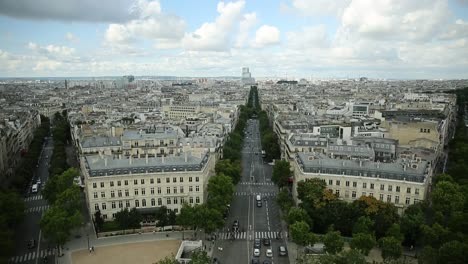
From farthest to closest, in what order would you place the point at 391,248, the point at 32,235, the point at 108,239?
the point at 32,235 < the point at 108,239 < the point at 391,248

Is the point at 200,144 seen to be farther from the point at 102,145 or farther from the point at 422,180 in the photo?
the point at 422,180

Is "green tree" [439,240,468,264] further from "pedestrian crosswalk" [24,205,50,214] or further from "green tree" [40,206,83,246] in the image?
"pedestrian crosswalk" [24,205,50,214]

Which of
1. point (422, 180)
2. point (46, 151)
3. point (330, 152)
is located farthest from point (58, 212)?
point (46, 151)

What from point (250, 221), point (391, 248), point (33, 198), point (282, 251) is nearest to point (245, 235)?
point (250, 221)

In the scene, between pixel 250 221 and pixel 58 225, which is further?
pixel 250 221

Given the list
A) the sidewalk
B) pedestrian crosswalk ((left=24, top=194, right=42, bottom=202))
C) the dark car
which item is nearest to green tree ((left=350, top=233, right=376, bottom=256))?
the dark car

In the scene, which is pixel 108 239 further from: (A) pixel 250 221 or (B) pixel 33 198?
(B) pixel 33 198
